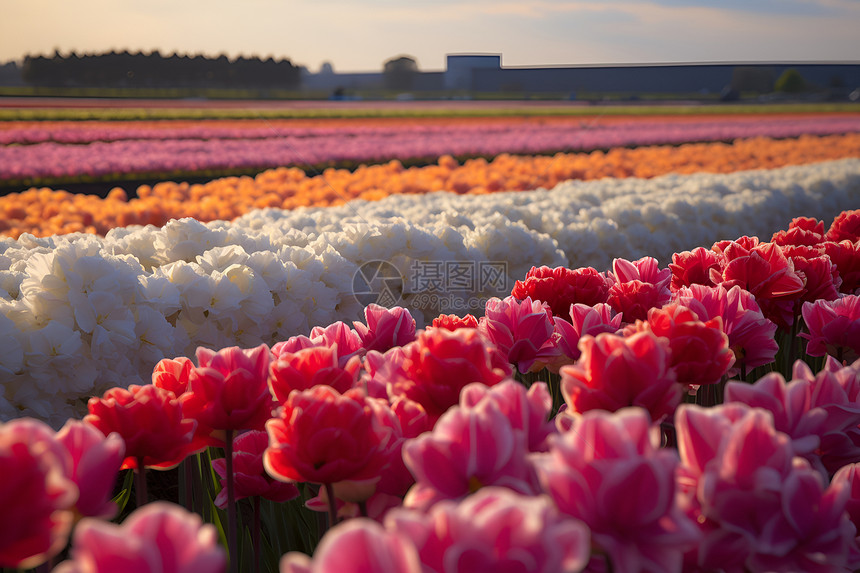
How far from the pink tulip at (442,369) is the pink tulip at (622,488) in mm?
328

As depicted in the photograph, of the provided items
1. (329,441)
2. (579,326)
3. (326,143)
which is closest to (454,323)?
(579,326)

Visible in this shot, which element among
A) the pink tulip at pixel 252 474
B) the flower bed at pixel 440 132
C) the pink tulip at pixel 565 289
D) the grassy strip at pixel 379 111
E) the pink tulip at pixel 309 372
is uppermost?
the grassy strip at pixel 379 111

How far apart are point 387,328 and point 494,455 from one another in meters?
0.76

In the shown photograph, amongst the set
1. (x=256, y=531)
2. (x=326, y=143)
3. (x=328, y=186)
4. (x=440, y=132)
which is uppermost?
(x=440, y=132)

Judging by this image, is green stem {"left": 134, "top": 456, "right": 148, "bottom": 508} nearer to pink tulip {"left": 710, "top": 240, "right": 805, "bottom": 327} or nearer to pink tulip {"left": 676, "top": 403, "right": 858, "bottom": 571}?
pink tulip {"left": 676, "top": 403, "right": 858, "bottom": 571}

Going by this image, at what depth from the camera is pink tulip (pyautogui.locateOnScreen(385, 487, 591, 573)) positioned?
0.58m

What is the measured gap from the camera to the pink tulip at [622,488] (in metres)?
0.68

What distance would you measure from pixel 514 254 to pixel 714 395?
2.43 meters

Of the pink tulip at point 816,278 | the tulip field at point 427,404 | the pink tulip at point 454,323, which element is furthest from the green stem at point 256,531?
the pink tulip at point 816,278

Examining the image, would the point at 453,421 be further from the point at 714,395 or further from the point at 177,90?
the point at 177,90

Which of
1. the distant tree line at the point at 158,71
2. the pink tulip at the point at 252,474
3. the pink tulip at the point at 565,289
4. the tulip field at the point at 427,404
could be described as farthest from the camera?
the distant tree line at the point at 158,71

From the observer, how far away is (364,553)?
0.56 m

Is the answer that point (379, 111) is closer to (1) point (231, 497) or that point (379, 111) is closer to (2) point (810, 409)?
(1) point (231, 497)

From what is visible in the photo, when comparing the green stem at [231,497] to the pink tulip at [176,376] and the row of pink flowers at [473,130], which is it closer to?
the pink tulip at [176,376]
